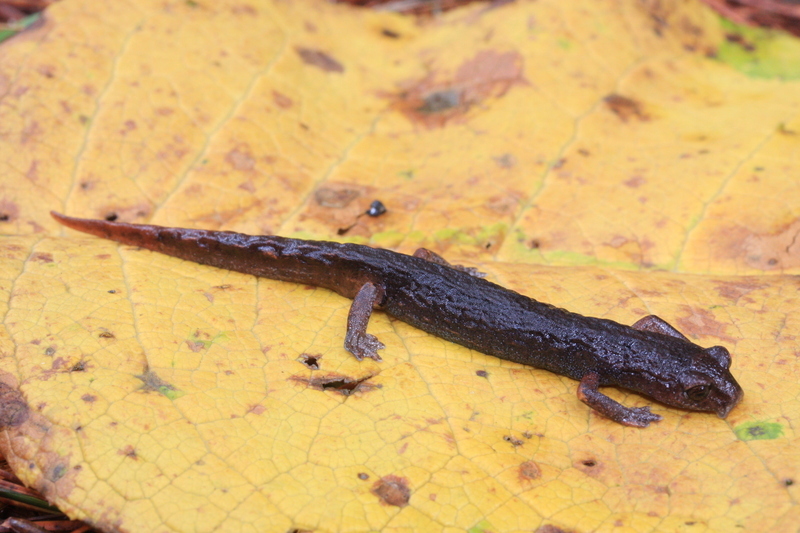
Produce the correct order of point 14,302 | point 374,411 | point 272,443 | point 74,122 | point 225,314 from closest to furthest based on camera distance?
point 272,443, point 374,411, point 14,302, point 225,314, point 74,122

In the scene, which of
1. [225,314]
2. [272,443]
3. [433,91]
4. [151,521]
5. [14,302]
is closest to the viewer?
[151,521]

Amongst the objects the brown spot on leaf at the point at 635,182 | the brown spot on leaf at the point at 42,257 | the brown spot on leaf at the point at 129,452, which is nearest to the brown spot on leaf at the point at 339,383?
the brown spot on leaf at the point at 129,452

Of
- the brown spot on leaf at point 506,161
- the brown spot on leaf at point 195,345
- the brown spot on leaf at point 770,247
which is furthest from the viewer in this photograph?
the brown spot on leaf at point 506,161

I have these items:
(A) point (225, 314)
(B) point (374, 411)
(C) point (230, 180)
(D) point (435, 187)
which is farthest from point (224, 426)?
(D) point (435, 187)

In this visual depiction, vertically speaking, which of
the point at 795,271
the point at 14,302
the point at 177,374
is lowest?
the point at 795,271

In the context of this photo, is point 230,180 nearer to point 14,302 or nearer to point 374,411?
point 14,302

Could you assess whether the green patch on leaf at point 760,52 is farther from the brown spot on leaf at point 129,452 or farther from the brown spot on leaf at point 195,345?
the brown spot on leaf at point 129,452

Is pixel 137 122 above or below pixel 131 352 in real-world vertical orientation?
above

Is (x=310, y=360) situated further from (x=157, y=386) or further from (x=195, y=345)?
(x=157, y=386)
